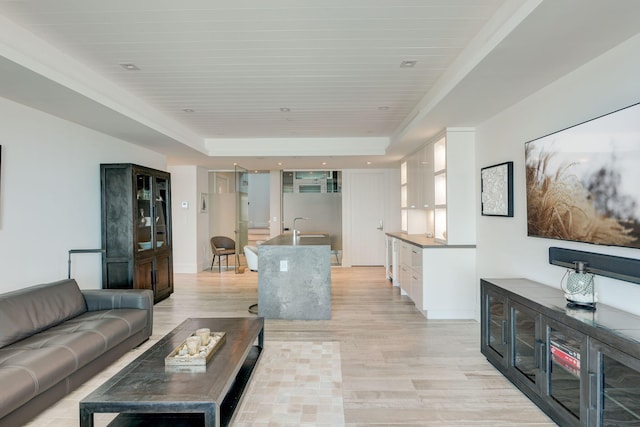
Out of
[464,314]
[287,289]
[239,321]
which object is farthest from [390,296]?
[239,321]

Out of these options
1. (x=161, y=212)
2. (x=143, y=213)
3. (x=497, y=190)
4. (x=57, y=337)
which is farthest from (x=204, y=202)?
(x=497, y=190)

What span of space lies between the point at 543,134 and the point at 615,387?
1.96 meters

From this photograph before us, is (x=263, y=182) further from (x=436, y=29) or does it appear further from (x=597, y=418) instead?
(x=597, y=418)

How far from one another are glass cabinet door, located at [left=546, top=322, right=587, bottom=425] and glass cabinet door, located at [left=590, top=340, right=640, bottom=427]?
0.10 meters

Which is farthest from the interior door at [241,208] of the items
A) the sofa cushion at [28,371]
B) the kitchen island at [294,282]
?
the sofa cushion at [28,371]

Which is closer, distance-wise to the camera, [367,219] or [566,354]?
[566,354]

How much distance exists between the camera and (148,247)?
495 centimetres

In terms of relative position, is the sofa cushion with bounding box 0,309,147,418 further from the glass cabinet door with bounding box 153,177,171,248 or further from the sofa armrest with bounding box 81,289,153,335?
the glass cabinet door with bounding box 153,177,171,248

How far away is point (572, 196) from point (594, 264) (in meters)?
0.48

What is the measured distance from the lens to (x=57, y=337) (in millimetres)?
2568

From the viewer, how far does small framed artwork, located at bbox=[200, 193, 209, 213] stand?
7.90 meters

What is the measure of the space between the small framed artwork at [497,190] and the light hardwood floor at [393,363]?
1370mm

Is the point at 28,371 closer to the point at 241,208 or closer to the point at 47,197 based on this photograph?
the point at 47,197

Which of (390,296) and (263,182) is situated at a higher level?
(263,182)
